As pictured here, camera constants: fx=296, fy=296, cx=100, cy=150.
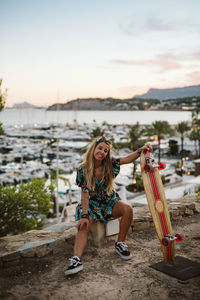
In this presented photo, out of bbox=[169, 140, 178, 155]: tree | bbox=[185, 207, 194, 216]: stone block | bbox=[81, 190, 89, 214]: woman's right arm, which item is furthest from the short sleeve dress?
bbox=[169, 140, 178, 155]: tree

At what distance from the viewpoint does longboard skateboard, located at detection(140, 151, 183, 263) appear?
135 inches

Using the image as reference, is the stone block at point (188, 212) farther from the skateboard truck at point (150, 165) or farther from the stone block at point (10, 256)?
the stone block at point (10, 256)

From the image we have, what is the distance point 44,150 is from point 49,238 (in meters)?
47.7

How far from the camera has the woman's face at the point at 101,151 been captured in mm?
3739

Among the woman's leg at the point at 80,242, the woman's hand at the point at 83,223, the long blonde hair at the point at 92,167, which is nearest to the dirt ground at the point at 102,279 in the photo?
the woman's leg at the point at 80,242

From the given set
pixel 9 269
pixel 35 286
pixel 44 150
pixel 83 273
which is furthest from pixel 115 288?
pixel 44 150

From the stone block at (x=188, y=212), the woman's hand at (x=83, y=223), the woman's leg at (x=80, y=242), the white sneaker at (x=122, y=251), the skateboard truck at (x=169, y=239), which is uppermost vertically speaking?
the woman's hand at (x=83, y=223)

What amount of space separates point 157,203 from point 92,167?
0.91 m

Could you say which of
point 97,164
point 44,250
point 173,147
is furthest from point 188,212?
point 173,147

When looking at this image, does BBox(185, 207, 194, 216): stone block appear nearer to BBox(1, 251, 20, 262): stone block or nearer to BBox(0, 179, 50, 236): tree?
BBox(1, 251, 20, 262): stone block

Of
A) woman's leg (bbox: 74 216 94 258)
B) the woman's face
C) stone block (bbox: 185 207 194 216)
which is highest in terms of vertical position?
the woman's face

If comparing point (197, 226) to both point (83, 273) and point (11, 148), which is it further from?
point (11, 148)

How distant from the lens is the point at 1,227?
9.42 metres

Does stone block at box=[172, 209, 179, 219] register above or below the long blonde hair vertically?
below
